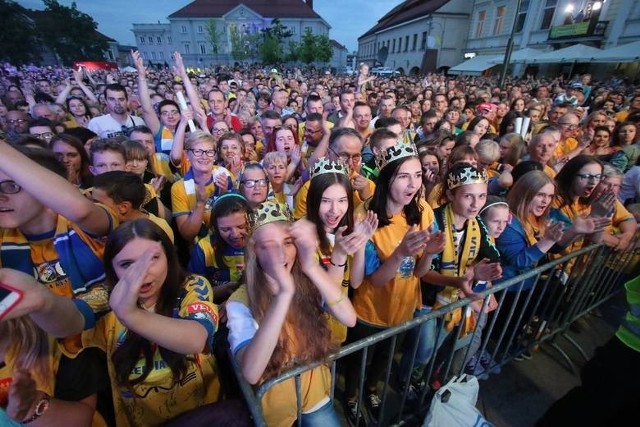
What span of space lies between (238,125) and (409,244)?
639 cm

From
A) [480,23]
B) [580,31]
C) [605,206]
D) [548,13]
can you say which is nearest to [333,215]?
[605,206]

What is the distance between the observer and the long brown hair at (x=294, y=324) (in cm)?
170

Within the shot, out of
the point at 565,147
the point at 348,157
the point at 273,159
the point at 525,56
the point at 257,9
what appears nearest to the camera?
the point at 348,157

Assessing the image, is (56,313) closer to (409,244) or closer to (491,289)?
(409,244)

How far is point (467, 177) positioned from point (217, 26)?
92487 millimetres

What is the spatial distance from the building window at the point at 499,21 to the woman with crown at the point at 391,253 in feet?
139

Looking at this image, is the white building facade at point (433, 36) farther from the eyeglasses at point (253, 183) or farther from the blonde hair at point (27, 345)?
the blonde hair at point (27, 345)

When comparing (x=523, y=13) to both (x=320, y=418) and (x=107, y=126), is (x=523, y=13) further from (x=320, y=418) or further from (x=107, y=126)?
(x=320, y=418)

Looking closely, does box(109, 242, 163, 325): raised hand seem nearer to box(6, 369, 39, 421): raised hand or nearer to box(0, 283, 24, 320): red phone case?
box(0, 283, 24, 320): red phone case

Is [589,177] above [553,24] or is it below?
below

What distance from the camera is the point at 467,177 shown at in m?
2.55

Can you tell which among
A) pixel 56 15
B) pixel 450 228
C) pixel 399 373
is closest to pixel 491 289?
pixel 450 228

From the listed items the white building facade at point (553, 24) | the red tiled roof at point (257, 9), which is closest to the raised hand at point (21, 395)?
the white building facade at point (553, 24)

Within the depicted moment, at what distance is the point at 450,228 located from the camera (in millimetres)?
2650
